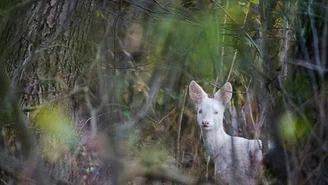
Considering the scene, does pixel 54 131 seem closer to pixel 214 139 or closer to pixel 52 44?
pixel 52 44

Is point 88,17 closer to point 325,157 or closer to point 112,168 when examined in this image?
point 325,157


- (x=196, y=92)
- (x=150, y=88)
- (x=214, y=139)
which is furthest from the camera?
(x=196, y=92)

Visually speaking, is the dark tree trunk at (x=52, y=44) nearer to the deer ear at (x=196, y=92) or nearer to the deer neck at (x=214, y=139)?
the deer ear at (x=196, y=92)

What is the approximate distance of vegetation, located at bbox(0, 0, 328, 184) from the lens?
1.70 meters

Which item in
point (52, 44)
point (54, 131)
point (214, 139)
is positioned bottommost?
point (214, 139)

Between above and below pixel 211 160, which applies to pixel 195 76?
above

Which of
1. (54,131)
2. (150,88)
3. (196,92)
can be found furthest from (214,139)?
(54,131)

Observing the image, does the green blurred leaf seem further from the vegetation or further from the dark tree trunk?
the dark tree trunk

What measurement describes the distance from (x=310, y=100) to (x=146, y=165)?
2.16 feet

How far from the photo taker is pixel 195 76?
22.1 ft

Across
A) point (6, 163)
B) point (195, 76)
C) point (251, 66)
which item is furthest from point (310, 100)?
point (195, 76)

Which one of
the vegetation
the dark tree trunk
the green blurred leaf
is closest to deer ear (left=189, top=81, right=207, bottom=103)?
the vegetation

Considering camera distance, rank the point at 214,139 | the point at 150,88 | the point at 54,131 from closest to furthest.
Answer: the point at 54,131
the point at 150,88
the point at 214,139

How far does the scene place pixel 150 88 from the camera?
12.9 ft
